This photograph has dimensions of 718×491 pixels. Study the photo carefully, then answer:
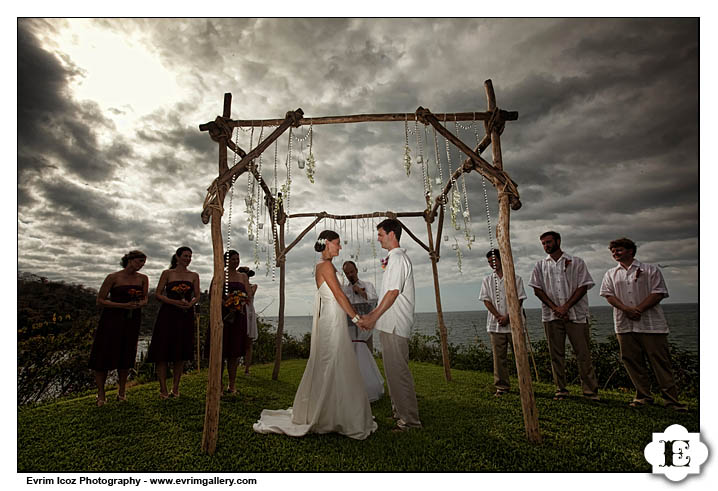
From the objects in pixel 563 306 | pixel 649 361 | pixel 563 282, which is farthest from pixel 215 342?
pixel 649 361

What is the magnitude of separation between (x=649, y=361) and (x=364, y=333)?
3212mm

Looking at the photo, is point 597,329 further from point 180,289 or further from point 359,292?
point 180,289

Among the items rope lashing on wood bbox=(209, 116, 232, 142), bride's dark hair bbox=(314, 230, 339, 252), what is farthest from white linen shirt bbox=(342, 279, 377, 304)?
rope lashing on wood bbox=(209, 116, 232, 142)

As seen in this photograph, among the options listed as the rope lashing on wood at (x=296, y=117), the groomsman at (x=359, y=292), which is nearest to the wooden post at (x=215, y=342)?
the rope lashing on wood at (x=296, y=117)

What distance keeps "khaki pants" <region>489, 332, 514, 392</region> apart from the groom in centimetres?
200

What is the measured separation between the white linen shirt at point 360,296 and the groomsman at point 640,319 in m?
2.99

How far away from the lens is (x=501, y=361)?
4621mm

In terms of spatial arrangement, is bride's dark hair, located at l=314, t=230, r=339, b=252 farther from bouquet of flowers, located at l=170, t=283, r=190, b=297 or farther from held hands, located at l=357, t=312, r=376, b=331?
bouquet of flowers, located at l=170, t=283, r=190, b=297

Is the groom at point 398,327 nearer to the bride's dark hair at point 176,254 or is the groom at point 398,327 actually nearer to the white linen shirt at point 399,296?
the white linen shirt at point 399,296

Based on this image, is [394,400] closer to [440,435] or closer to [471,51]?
[440,435]

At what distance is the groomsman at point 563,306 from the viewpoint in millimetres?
4117

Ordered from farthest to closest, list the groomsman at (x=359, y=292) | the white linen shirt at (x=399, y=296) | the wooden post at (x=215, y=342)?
the groomsman at (x=359, y=292) → the white linen shirt at (x=399, y=296) → the wooden post at (x=215, y=342)

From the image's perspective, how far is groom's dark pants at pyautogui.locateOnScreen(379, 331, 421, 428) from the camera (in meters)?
3.09
